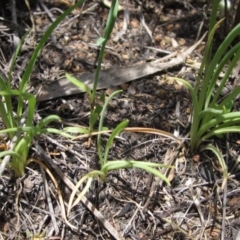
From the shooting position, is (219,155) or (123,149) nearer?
(219,155)

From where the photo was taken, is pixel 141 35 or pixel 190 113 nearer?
pixel 190 113

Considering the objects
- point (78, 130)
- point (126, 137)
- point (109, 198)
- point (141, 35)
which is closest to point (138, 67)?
point (141, 35)

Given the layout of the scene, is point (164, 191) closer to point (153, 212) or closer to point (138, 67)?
point (153, 212)

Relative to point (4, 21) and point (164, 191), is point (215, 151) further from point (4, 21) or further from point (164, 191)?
point (4, 21)

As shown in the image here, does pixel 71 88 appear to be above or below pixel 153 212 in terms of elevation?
above

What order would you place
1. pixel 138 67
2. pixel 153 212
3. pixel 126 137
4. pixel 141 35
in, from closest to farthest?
pixel 153 212 < pixel 126 137 < pixel 138 67 < pixel 141 35

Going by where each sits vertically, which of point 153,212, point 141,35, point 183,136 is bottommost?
point 153,212

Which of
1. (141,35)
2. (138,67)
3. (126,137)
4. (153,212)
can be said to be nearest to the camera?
(153,212)
